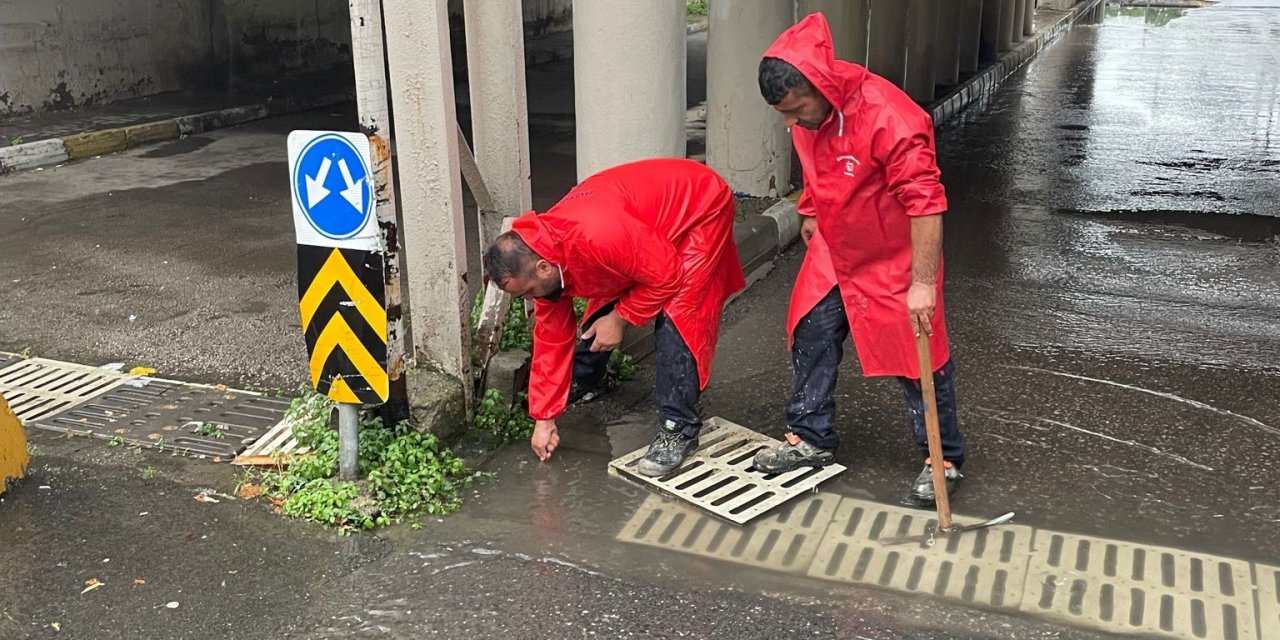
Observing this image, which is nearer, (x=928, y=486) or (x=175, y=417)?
(x=928, y=486)

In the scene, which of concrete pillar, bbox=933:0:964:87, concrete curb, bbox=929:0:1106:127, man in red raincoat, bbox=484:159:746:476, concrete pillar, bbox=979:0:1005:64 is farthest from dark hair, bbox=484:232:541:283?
concrete pillar, bbox=979:0:1005:64

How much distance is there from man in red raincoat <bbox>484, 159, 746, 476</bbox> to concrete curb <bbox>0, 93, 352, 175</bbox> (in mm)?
7787

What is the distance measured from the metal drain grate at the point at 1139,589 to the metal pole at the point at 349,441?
7.18 ft

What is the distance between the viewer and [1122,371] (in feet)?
16.5

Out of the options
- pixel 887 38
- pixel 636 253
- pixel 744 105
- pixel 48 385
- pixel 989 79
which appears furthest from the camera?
pixel 989 79

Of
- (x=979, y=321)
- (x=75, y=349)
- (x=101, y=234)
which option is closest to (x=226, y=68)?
(x=101, y=234)

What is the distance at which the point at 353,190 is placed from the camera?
11.3 feet

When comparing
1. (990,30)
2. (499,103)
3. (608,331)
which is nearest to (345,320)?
(608,331)

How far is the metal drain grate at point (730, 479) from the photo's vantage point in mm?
3756

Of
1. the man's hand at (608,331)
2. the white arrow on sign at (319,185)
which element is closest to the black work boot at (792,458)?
the man's hand at (608,331)

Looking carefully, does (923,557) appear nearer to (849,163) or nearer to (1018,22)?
(849,163)

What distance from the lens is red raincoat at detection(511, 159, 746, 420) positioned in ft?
12.1

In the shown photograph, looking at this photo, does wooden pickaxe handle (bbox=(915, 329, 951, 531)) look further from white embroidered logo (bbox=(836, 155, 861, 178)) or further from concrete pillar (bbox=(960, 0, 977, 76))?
concrete pillar (bbox=(960, 0, 977, 76))

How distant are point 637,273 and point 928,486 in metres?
1.21
